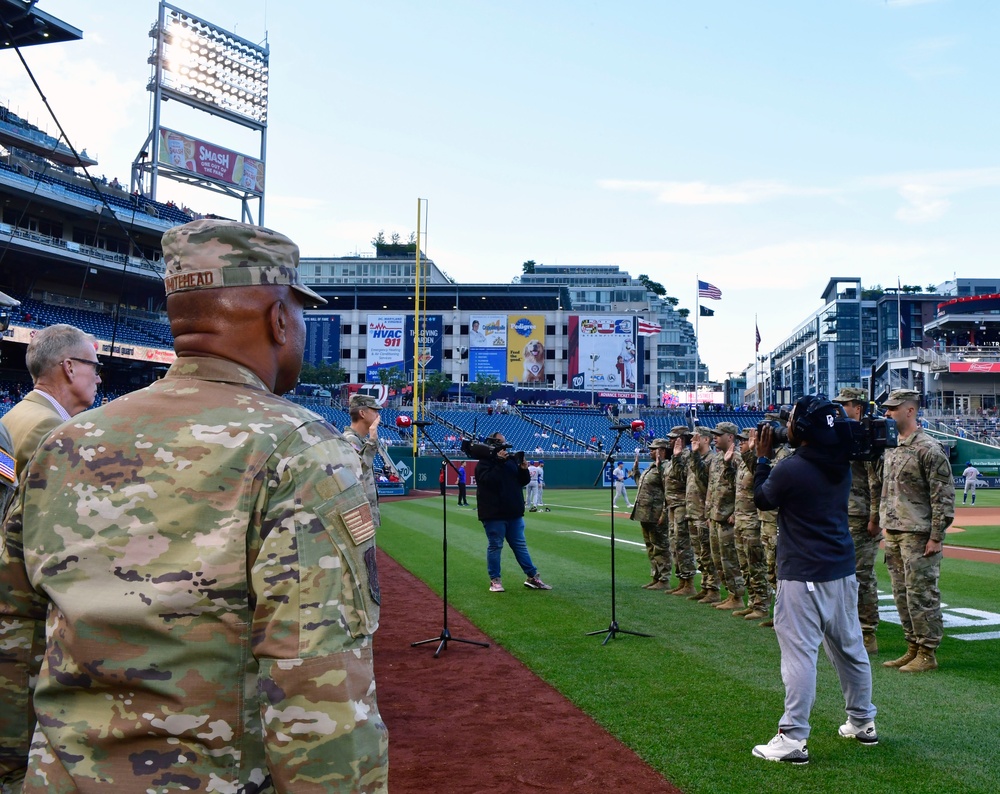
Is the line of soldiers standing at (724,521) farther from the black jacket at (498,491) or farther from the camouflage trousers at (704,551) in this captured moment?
the black jacket at (498,491)

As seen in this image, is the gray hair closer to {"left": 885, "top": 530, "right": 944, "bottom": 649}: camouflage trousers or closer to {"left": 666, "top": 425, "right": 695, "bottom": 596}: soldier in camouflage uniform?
{"left": 885, "top": 530, "right": 944, "bottom": 649}: camouflage trousers

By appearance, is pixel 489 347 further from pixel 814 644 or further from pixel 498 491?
pixel 814 644

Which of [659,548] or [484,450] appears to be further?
[659,548]

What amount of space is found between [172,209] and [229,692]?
53.3 metres

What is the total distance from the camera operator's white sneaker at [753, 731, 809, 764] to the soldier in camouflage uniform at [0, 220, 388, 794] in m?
4.21

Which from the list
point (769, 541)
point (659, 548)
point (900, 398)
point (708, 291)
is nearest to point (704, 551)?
point (659, 548)

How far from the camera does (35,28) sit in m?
36.5

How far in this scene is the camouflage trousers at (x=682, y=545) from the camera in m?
12.3

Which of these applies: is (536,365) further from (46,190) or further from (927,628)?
(927,628)

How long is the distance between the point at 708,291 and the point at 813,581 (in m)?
48.7

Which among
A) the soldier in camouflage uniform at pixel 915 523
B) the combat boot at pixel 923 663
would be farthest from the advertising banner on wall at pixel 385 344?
the combat boot at pixel 923 663

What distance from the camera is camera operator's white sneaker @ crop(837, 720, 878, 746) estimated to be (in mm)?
5512

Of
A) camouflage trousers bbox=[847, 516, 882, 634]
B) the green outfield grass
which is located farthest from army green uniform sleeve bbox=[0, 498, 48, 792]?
camouflage trousers bbox=[847, 516, 882, 634]

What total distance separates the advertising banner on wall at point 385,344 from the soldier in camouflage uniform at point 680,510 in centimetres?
6187
